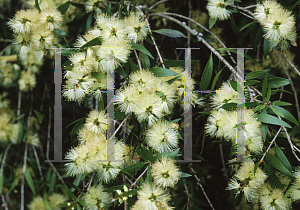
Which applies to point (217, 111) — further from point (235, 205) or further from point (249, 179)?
point (235, 205)

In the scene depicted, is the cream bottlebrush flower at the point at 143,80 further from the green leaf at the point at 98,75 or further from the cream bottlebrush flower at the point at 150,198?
the cream bottlebrush flower at the point at 150,198

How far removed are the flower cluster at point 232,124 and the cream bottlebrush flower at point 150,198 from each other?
306 millimetres

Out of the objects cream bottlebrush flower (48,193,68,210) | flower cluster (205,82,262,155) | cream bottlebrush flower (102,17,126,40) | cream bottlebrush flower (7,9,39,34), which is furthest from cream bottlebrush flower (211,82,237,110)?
cream bottlebrush flower (48,193,68,210)

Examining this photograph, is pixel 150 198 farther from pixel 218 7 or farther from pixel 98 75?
pixel 218 7

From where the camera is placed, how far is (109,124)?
89cm

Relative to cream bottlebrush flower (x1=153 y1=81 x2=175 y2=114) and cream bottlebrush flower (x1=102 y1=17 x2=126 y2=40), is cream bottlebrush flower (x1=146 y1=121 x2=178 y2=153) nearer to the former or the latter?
cream bottlebrush flower (x1=153 y1=81 x2=175 y2=114)

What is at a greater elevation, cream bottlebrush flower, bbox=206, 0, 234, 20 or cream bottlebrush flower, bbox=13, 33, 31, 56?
cream bottlebrush flower, bbox=206, 0, 234, 20

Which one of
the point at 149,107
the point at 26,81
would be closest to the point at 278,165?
the point at 149,107

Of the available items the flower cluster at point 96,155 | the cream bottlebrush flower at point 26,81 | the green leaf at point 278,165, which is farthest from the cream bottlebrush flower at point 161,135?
the cream bottlebrush flower at point 26,81

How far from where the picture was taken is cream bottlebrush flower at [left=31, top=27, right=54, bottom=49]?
1005 mm

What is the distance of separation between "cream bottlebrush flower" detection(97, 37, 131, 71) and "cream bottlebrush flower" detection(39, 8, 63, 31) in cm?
36

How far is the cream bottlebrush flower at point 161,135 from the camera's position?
0.82m

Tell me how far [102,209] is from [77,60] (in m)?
0.60

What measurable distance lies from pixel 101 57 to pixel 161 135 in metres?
0.36
